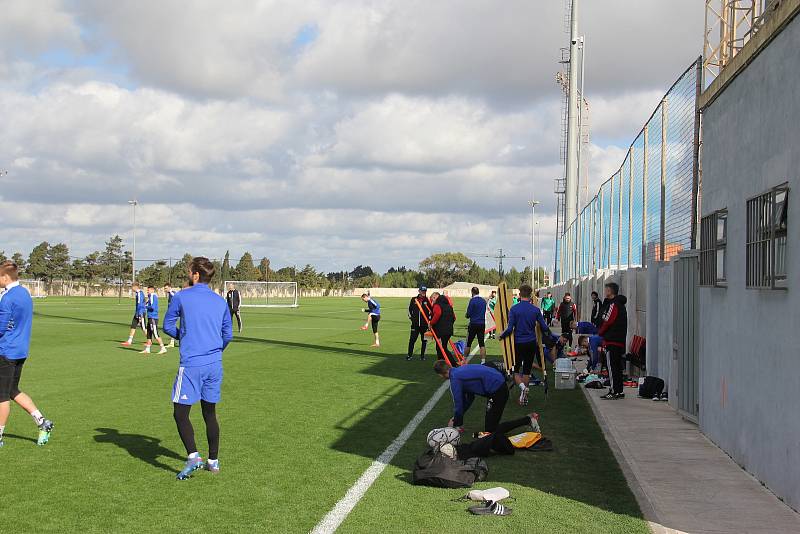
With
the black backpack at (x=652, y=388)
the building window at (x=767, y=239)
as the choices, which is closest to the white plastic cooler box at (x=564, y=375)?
the black backpack at (x=652, y=388)

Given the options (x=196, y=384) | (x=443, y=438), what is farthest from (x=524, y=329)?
(x=196, y=384)

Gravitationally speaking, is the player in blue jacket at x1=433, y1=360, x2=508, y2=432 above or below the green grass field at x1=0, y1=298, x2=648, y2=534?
above

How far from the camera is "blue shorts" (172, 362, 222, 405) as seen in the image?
7.41m

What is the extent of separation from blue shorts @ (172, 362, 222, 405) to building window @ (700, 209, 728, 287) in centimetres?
557

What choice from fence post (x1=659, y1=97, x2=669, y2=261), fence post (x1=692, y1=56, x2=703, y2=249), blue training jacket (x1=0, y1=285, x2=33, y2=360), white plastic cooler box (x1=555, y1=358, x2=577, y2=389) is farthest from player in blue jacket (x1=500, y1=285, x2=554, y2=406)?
blue training jacket (x1=0, y1=285, x2=33, y2=360)

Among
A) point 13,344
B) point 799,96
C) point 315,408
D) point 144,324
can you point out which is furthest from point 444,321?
point 799,96

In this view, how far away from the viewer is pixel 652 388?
14078 millimetres

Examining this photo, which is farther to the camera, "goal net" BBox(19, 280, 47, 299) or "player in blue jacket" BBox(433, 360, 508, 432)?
"goal net" BBox(19, 280, 47, 299)

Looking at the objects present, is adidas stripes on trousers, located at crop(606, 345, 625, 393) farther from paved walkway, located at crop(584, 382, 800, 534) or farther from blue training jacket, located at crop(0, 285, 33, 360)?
blue training jacket, located at crop(0, 285, 33, 360)

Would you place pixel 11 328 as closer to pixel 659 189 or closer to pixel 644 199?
pixel 659 189

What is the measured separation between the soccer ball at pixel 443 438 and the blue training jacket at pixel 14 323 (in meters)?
4.06

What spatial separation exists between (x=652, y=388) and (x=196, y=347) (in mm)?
8851

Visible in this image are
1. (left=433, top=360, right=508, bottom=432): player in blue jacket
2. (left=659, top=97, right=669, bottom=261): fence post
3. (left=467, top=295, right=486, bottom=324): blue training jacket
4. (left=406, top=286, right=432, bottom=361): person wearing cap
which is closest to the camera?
(left=433, top=360, right=508, bottom=432): player in blue jacket

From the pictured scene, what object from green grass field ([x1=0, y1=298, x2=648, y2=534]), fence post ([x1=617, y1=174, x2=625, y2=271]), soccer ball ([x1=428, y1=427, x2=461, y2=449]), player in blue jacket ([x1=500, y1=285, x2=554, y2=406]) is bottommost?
green grass field ([x1=0, y1=298, x2=648, y2=534])
